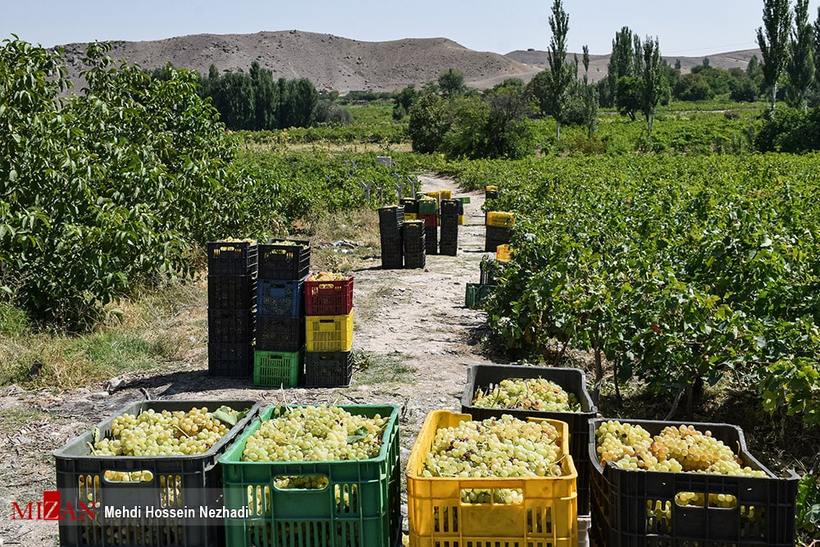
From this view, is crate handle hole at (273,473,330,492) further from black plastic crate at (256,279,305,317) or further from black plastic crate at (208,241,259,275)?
black plastic crate at (208,241,259,275)

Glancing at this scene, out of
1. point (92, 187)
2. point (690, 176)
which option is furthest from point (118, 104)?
point (690, 176)

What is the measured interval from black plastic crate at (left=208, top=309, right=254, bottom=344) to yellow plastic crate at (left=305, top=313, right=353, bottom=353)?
0.63 meters

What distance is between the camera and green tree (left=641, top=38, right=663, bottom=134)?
59781 millimetres

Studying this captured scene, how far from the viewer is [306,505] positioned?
308cm

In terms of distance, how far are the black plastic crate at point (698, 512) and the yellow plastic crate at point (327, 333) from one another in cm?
458

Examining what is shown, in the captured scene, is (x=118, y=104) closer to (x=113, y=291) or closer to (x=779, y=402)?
(x=113, y=291)

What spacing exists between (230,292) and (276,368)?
0.85 metres

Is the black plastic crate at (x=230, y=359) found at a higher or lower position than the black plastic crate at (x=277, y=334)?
lower

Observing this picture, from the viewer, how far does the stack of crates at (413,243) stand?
1416 centimetres

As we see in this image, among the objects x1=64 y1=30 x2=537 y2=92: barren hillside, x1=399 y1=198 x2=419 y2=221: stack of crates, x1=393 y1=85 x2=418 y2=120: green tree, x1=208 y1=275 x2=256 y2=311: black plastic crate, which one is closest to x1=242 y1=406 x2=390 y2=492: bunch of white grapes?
x1=208 y1=275 x2=256 y2=311: black plastic crate

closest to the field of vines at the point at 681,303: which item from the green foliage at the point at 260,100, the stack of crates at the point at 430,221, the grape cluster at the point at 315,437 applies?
the grape cluster at the point at 315,437

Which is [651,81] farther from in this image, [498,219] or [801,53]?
[498,219]

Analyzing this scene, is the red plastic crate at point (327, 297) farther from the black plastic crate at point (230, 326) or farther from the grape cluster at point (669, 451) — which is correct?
the grape cluster at point (669, 451)

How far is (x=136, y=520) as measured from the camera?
313cm
